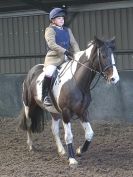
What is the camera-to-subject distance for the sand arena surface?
7957 millimetres

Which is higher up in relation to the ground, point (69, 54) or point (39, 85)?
point (69, 54)

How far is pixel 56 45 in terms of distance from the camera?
8.66 meters

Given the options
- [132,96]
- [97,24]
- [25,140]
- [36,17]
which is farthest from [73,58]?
[36,17]

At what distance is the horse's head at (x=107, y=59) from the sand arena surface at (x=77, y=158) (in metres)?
1.37

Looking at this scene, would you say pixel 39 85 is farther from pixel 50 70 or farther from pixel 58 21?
pixel 58 21

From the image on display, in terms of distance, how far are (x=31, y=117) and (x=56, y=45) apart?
6.24 feet

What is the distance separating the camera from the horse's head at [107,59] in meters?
7.94

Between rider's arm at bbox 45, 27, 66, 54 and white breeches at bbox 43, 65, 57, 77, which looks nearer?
rider's arm at bbox 45, 27, 66, 54

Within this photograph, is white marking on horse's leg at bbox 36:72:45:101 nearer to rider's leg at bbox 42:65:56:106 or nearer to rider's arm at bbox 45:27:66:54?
rider's leg at bbox 42:65:56:106

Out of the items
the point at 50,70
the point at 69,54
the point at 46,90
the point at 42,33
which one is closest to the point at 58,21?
the point at 69,54

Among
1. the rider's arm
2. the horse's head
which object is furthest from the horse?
the rider's arm

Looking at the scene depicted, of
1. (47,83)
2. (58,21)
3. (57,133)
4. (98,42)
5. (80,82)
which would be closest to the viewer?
(98,42)

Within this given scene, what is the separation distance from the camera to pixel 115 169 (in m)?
8.07

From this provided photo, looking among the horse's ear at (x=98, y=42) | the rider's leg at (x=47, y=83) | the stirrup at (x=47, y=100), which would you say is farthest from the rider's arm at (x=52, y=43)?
the stirrup at (x=47, y=100)
